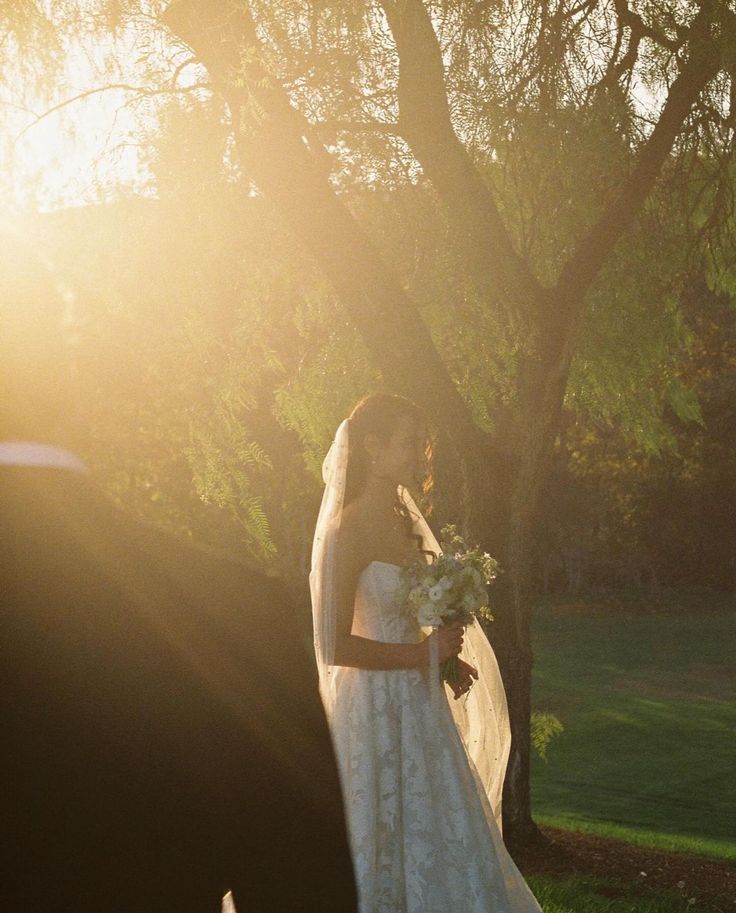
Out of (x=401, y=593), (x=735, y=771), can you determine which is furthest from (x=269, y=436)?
(x=401, y=593)

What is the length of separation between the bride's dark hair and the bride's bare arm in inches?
10.9

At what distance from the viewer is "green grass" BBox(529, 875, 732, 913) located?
819cm

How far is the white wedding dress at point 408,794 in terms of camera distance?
20.8 ft

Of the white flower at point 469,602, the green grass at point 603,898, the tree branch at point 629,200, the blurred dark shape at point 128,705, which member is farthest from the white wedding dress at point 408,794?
the blurred dark shape at point 128,705

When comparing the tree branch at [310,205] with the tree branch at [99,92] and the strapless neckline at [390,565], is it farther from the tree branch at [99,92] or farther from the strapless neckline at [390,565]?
the strapless neckline at [390,565]

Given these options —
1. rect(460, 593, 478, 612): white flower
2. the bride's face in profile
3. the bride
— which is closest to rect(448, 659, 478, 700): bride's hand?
the bride

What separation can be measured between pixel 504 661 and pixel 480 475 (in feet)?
4.45

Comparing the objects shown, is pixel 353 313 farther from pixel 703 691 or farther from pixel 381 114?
pixel 703 691

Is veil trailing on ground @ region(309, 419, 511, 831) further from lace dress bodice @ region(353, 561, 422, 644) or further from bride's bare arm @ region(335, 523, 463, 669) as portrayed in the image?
lace dress bodice @ region(353, 561, 422, 644)

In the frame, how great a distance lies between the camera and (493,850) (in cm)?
645

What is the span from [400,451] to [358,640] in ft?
2.92

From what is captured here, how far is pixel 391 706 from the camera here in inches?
256

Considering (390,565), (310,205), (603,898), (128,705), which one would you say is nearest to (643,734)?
(603,898)

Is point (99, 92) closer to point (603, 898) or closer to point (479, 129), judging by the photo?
point (479, 129)
